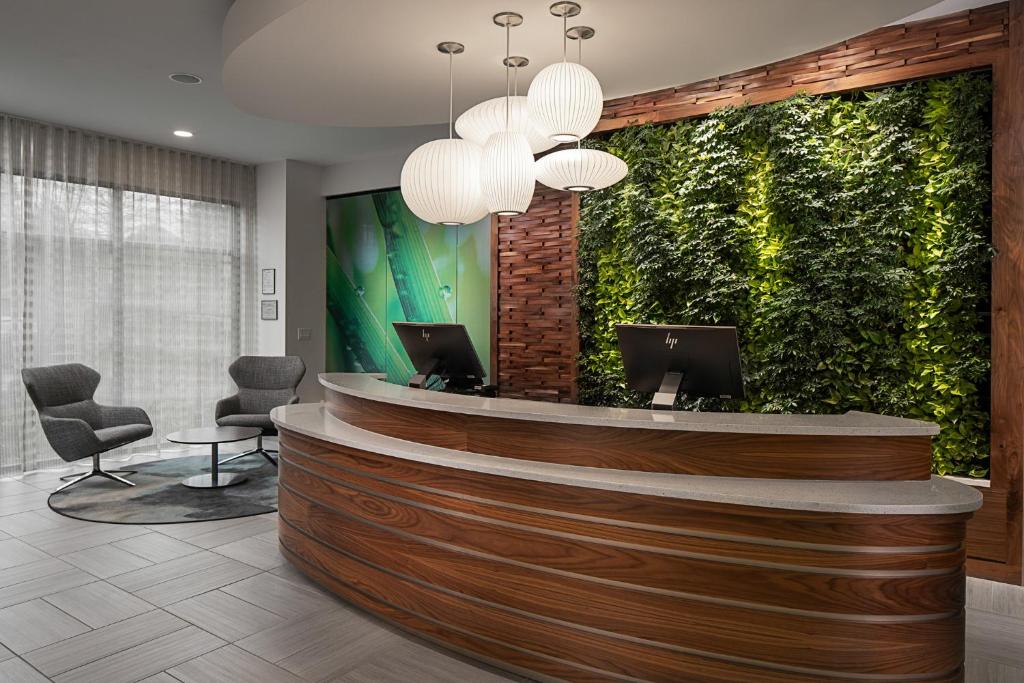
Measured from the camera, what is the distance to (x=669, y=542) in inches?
88.4

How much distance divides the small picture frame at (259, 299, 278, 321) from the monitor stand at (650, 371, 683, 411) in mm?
5821

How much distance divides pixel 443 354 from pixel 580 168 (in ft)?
4.46

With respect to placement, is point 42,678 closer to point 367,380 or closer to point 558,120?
point 367,380

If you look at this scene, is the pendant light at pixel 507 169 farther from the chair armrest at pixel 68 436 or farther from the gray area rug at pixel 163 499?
the chair armrest at pixel 68 436

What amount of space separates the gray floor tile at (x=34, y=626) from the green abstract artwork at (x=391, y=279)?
3875 millimetres

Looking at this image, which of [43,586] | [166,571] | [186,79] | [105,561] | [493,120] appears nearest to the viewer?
[43,586]

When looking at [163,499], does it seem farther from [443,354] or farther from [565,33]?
[565,33]

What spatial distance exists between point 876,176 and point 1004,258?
81cm

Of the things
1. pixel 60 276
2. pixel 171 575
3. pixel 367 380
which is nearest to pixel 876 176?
pixel 367 380

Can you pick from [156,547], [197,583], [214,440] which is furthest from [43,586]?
[214,440]

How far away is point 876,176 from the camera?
397 cm

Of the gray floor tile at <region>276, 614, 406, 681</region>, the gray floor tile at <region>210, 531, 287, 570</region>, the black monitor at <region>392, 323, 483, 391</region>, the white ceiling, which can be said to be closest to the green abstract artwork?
the white ceiling

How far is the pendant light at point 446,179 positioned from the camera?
344 cm

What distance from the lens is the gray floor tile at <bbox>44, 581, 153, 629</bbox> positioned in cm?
318
